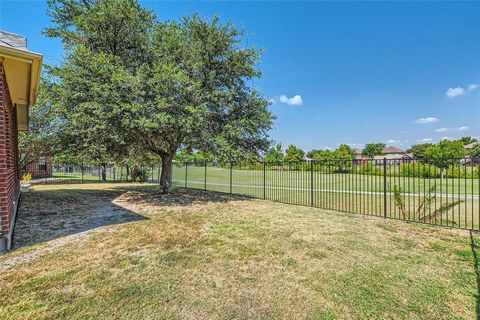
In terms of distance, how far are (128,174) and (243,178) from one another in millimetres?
10874

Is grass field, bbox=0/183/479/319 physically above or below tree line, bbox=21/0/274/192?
below

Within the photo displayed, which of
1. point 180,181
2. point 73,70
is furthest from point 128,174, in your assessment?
point 73,70

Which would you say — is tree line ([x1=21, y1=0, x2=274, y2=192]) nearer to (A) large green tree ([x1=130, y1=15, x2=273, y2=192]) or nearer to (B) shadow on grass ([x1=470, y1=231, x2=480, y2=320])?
(A) large green tree ([x1=130, y1=15, x2=273, y2=192])

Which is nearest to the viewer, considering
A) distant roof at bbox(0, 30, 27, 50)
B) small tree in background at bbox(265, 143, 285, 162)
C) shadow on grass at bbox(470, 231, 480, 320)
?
shadow on grass at bbox(470, 231, 480, 320)

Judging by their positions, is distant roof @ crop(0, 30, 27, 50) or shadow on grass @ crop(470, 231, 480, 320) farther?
distant roof @ crop(0, 30, 27, 50)

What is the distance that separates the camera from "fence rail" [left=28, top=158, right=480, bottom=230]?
673 cm

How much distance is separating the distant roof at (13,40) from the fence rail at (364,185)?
7497mm

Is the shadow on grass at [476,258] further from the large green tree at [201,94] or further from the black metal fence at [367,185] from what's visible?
the large green tree at [201,94]

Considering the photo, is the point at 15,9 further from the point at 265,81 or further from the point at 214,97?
the point at 265,81

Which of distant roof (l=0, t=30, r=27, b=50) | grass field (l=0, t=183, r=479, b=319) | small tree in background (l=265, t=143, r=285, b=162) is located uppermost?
distant roof (l=0, t=30, r=27, b=50)

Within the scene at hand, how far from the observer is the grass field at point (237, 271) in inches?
99.1

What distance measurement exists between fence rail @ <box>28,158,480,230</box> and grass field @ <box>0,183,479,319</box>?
62.8 inches

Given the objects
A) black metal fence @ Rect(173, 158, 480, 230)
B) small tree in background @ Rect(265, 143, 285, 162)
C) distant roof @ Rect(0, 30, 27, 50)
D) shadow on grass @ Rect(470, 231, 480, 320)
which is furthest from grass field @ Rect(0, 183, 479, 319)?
small tree in background @ Rect(265, 143, 285, 162)

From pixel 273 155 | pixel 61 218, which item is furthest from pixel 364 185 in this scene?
pixel 273 155
